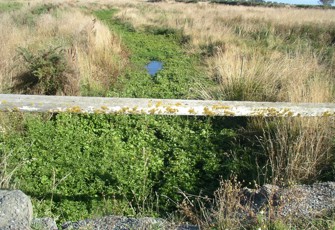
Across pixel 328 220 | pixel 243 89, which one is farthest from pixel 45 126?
pixel 328 220

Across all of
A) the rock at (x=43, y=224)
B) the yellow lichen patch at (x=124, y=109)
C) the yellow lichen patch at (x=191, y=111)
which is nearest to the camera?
the rock at (x=43, y=224)

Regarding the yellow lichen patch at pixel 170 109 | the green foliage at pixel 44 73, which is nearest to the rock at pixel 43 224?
the yellow lichen patch at pixel 170 109

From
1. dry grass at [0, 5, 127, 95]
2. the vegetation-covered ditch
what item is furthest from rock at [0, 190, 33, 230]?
dry grass at [0, 5, 127, 95]

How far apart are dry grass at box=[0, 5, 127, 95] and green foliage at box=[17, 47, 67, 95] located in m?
0.14

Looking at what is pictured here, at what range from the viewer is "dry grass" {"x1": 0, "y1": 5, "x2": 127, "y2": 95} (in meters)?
6.82

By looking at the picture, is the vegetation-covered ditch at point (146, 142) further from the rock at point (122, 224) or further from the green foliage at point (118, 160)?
the rock at point (122, 224)

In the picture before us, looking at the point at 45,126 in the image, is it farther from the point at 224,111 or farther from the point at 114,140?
the point at 224,111

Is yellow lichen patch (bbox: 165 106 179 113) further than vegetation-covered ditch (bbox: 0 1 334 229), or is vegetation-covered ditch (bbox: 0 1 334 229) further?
vegetation-covered ditch (bbox: 0 1 334 229)

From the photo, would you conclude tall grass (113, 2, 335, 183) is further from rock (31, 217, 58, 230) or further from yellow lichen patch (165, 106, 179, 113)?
rock (31, 217, 58, 230)

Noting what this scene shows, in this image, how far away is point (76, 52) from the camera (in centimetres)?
816

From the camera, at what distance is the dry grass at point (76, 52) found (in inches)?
269

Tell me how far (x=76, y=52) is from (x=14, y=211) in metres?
6.14

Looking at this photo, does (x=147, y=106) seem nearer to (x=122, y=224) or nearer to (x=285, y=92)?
(x=122, y=224)

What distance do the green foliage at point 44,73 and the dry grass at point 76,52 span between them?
0.47 ft
